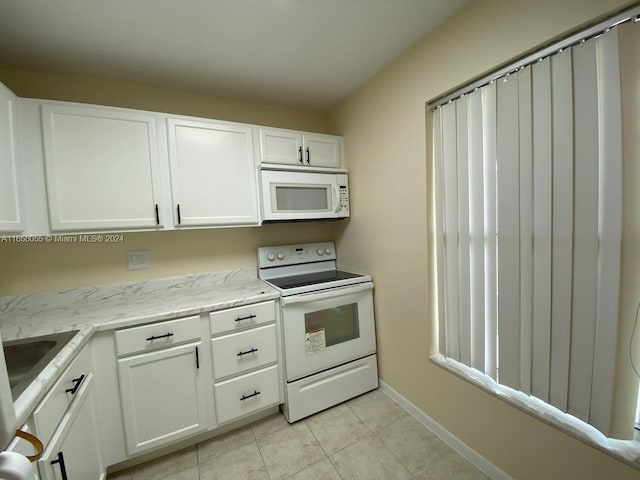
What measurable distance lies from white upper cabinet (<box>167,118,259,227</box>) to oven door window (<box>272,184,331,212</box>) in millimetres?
168

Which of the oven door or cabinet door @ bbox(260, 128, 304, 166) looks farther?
cabinet door @ bbox(260, 128, 304, 166)

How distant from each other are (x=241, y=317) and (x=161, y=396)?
0.57m

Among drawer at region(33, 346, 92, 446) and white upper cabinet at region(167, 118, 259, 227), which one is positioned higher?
white upper cabinet at region(167, 118, 259, 227)

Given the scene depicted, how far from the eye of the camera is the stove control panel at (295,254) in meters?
2.18

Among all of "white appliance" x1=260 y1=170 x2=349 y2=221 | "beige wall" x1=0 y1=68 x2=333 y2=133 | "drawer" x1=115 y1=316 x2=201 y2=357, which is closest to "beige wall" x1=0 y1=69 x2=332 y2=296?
"beige wall" x1=0 y1=68 x2=333 y2=133

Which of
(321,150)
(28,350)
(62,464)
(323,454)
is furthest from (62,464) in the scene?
(321,150)

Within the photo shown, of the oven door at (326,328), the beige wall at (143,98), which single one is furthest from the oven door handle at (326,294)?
the beige wall at (143,98)

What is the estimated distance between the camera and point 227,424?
1681 millimetres

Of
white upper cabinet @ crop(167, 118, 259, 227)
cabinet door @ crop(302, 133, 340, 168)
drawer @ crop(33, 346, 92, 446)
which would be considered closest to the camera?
drawer @ crop(33, 346, 92, 446)

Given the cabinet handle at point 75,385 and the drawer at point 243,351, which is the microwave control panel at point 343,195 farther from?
the cabinet handle at point 75,385

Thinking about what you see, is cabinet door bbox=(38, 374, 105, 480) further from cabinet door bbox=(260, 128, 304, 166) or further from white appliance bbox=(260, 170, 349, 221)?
cabinet door bbox=(260, 128, 304, 166)

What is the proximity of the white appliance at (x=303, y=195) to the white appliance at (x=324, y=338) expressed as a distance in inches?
16.9

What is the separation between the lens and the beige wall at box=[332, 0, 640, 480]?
107 cm

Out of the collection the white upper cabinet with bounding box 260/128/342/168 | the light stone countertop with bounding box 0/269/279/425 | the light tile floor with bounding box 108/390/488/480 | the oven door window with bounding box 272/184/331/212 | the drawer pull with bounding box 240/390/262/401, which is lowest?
the light tile floor with bounding box 108/390/488/480
